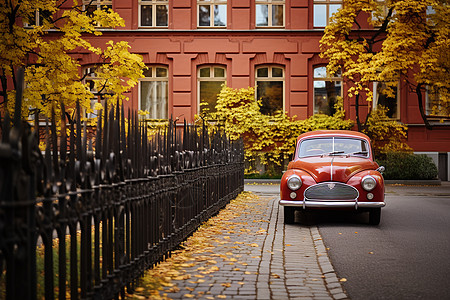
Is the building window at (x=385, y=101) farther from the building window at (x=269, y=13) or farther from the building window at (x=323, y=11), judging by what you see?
the building window at (x=269, y=13)

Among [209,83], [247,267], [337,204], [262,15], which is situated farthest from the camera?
[209,83]

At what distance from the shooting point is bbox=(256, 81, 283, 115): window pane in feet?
94.8

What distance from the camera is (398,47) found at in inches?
932

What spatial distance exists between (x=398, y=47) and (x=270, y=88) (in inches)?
281

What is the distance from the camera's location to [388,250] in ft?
28.0

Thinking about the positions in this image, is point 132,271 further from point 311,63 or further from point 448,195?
point 311,63

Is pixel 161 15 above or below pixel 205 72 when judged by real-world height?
above

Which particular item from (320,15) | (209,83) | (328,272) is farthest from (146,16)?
(328,272)

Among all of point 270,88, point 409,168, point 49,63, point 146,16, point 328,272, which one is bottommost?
point 328,272

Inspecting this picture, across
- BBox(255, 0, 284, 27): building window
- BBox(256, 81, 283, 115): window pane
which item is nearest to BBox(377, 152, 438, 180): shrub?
BBox(256, 81, 283, 115): window pane

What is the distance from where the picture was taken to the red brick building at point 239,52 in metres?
28.4

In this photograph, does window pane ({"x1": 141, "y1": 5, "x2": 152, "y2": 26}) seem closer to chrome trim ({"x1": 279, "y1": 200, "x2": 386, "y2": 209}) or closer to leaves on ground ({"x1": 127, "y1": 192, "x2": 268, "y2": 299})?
leaves on ground ({"x1": 127, "y1": 192, "x2": 268, "y2": 299})

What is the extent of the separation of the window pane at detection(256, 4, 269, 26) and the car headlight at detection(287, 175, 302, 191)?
19071 mm

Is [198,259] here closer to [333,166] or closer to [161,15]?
[333,166]
